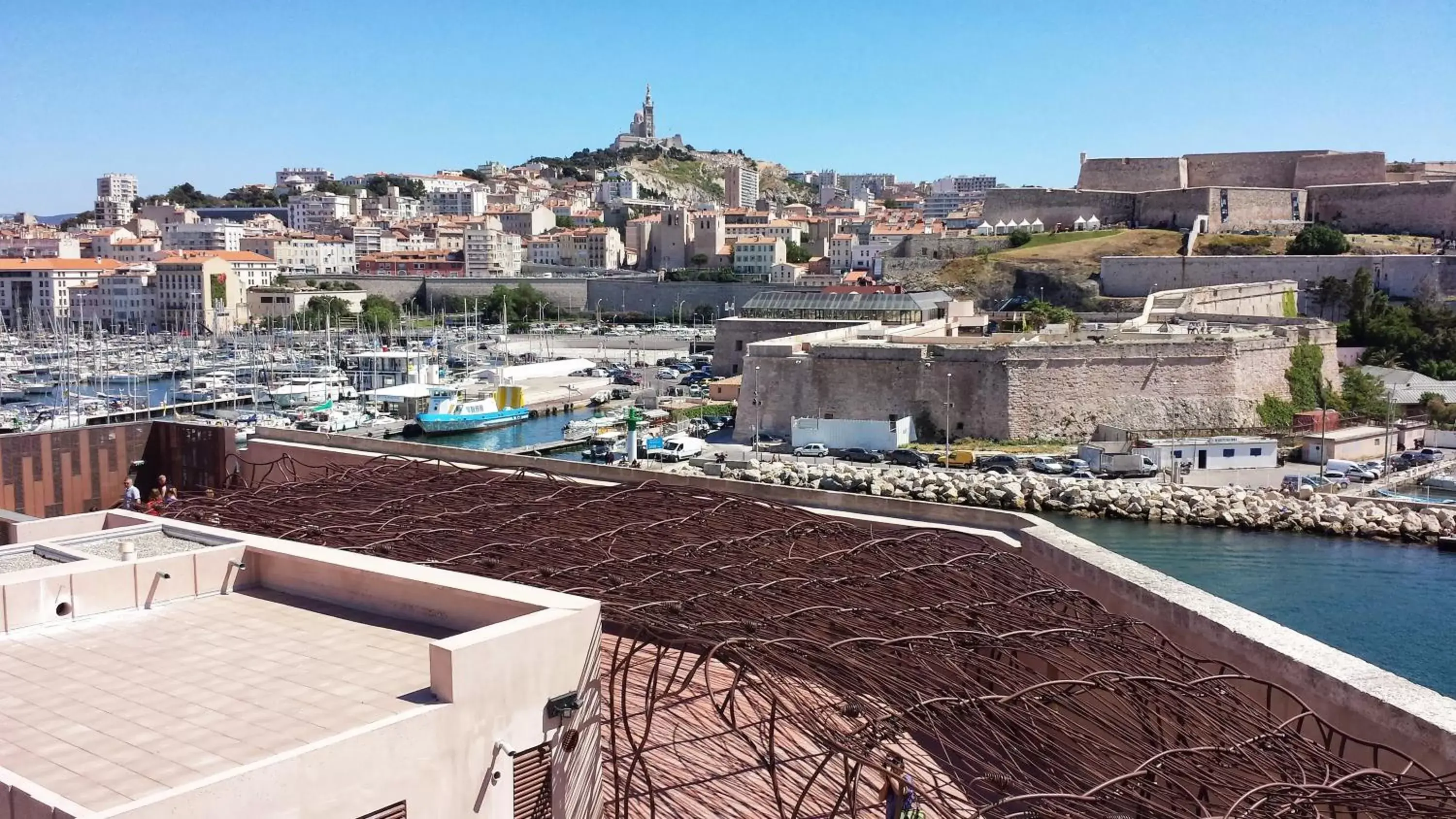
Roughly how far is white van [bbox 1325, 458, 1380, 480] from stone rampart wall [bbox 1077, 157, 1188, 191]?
2255 cm

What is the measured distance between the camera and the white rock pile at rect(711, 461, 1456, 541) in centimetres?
1537

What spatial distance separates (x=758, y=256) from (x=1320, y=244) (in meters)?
27.6

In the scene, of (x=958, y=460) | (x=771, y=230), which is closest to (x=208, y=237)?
(x=771, y=230)

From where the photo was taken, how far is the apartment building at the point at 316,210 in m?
79.6

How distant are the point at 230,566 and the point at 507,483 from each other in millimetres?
1920

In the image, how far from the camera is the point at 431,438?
23.8 m

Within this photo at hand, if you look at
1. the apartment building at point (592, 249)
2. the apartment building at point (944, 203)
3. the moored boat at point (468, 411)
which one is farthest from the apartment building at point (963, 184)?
the moored boat at point (468, 411)

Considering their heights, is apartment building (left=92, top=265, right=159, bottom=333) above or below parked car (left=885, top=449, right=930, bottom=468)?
above

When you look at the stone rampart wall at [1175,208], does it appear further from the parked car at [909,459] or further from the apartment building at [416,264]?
the apartment building at [416,264]

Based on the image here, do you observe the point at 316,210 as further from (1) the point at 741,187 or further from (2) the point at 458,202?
(1) the point at 741,187

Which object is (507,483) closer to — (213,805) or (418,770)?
(418,770)

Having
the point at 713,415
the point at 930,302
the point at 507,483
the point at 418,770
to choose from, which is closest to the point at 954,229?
the point at 930,302

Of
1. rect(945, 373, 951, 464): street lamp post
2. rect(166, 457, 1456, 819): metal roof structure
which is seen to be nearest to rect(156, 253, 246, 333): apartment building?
rect(945, 373, 951, 464): street lamp post

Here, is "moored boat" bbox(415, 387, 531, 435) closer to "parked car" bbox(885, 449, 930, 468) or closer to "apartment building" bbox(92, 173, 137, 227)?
"parked car" bbox(885, 449, 930, 468)
